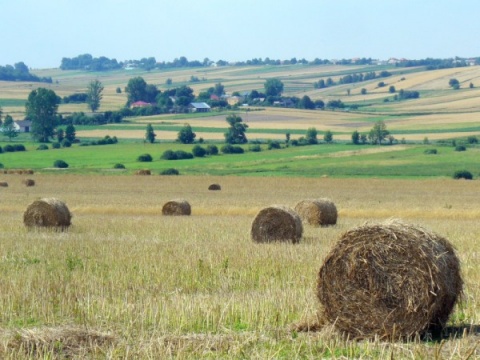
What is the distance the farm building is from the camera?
13300 cm

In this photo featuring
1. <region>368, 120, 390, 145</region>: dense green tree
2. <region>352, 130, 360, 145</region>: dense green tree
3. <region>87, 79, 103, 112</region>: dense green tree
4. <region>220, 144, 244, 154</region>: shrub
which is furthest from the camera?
<region>87, 79, 103, 112</region>: dense green tree

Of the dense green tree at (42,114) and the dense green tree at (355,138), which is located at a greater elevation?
the dense green tree at (42,114)

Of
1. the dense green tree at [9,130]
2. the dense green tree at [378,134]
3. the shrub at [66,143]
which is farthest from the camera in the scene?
the dense green tree at [9,130]

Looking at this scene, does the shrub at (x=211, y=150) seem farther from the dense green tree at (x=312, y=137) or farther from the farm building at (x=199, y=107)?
the farm building at (x=199, y=107)

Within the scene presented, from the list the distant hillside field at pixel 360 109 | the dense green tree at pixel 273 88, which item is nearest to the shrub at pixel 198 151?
the distant hillside field at pixel 360 109

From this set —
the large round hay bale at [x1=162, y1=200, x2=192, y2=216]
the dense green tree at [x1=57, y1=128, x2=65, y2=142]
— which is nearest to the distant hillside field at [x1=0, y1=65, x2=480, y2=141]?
the dense green tree at [x1=57, y1=128, x2=65, y2=142]

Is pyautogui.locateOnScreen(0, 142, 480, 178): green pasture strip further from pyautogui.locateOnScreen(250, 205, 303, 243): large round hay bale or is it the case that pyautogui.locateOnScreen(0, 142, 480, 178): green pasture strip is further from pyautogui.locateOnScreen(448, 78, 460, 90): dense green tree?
pyautogui.locateOnScreen(448, 78, 460, 90): dense green tree

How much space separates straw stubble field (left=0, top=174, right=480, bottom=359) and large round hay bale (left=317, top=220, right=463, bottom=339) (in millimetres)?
298

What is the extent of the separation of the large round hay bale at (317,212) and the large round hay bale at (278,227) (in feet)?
18.0

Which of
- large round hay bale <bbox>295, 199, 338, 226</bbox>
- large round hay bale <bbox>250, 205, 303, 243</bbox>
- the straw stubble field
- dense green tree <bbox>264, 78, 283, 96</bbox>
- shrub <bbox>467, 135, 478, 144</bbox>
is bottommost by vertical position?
shrub <bbox>467, 135, 478, 144</bbox>

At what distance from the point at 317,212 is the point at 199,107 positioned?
109 metres

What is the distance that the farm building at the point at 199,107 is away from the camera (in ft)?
436

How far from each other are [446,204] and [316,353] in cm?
2901

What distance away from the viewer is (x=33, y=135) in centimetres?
10275
